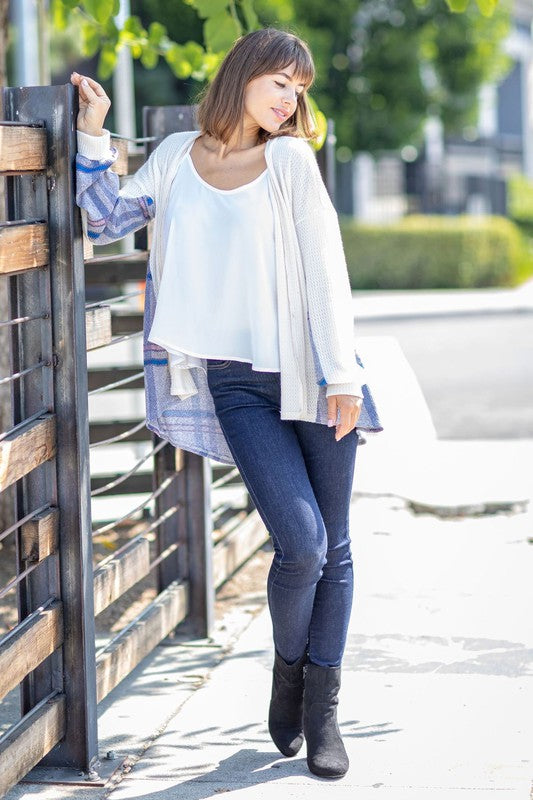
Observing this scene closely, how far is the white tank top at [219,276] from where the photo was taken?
324 cm

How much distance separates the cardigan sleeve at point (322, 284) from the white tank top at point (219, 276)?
8cm

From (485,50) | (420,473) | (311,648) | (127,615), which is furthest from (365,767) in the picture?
(485,50)

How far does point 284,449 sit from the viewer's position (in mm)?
3277

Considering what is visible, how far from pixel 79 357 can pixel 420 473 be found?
4.21 m

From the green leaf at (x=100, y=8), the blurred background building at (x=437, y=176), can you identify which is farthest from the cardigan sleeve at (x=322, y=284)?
the blurred background building at (x=437, y=176)

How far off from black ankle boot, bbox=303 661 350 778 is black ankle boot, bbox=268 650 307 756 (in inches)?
2.0

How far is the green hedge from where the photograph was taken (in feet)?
75.6

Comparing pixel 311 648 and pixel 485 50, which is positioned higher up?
pixel 485 50

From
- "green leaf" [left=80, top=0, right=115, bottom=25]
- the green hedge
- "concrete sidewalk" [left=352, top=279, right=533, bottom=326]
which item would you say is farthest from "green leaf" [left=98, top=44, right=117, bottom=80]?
the green hedge

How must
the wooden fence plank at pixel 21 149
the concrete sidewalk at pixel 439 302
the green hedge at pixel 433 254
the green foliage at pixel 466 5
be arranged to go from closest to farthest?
the wooden fence plank at pixel 21 149, the green foliage at pixel 466 5, the concrete sidewalk at pixel 439 302, the green hedge at pixel 433 254

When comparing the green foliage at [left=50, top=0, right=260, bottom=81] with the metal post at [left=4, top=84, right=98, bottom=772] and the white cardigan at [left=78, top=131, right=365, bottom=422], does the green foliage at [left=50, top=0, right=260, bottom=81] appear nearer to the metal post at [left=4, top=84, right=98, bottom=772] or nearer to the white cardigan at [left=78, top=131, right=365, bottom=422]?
the metal post at [left=4, top=84, right=98, bottom=772]

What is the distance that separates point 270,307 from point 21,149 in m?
0.69

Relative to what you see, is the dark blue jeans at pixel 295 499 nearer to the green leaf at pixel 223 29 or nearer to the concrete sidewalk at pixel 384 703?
the concrete sidewalk at pixel 384 703

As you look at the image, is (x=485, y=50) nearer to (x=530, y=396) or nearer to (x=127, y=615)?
(x=530, y=396)
